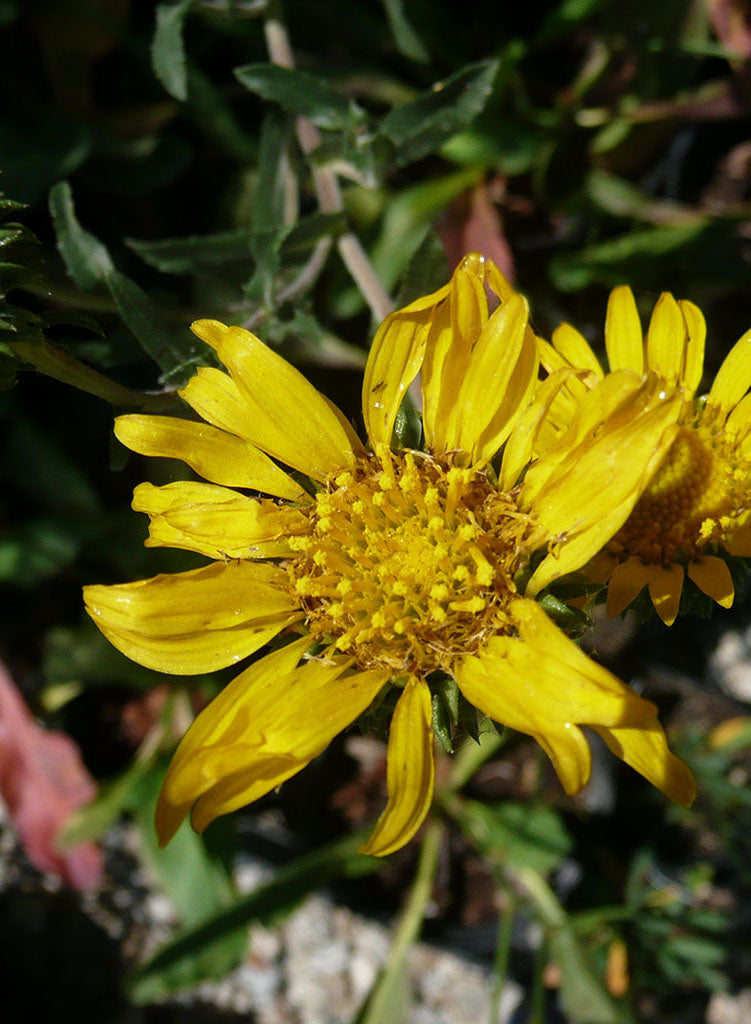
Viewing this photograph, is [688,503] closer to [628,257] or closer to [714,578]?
[714,578]

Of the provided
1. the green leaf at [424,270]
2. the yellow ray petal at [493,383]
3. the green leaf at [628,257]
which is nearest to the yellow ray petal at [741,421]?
the yellow ray petal at [493,383]

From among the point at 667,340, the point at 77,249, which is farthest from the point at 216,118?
the point at 667,340

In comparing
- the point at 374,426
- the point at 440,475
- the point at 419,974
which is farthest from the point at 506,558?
Answer: the point at 419,974

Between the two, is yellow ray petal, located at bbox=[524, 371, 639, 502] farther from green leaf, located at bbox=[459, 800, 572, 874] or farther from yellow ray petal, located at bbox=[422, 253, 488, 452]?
green leaf, located at bbox=[459, 800, 572, 874]

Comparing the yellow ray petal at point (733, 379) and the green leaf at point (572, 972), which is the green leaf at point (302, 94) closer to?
the yellow ray petal at point (733, 379)

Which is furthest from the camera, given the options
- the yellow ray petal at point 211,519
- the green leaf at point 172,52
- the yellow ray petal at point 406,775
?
the green leaf at point 172,52
